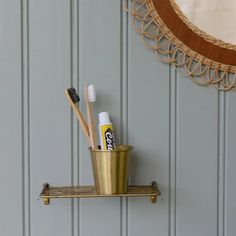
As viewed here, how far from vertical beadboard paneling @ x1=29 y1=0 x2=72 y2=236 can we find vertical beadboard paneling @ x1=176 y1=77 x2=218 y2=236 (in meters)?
0.26

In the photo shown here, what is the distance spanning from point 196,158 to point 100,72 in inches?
11.9

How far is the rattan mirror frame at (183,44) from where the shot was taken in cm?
77

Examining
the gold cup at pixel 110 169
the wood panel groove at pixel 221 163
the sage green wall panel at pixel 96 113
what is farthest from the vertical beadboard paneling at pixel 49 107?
the wood panel groove at pixel 221 163

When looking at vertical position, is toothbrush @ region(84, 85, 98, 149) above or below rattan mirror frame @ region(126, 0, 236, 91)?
below

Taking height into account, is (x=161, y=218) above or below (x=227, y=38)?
below

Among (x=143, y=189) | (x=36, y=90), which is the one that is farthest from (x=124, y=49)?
(x=143, y=189)

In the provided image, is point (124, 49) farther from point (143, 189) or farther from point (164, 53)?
point (143, 189)

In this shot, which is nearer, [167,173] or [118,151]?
[118,151]

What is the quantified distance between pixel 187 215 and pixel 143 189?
130mm

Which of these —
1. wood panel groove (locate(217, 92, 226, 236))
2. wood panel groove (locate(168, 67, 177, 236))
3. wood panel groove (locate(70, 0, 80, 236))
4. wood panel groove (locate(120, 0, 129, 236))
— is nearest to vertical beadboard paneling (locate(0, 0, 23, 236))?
wood panel groove (locate(70, 0, 80, 236))

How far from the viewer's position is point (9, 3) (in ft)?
2.53

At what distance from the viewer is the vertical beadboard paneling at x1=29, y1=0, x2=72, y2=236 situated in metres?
0.78

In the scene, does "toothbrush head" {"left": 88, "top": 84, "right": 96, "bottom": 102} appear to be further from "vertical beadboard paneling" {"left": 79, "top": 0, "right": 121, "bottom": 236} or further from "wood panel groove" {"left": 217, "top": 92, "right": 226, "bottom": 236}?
"wood panel groove" {"left": 217, "top": 92, "right": 226, "bottom": 236}

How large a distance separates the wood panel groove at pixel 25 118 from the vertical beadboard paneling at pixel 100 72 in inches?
4.8
